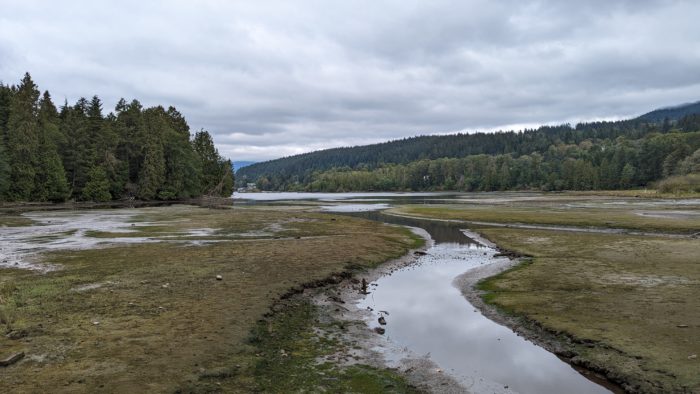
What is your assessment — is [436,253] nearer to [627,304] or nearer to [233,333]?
[627,304]

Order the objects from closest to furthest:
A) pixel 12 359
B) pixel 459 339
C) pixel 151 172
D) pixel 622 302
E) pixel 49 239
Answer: pixel 12 359 → pixel 459 339 → pixel 622 302 → pixel 49 239 → pixel 151 172

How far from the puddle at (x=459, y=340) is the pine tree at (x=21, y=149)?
92.5m

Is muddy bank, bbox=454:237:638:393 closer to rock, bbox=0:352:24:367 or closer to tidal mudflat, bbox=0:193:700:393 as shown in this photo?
tidal mudflat, bbox=0:193:700:393

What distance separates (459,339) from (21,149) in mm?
102590

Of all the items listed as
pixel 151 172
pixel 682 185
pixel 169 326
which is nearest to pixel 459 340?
pixel 169 326

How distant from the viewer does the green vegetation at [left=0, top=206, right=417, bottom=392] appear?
11469 mm

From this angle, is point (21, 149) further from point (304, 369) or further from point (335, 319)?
point (304, 369)

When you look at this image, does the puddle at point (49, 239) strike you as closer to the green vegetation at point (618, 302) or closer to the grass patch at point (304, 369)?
the grass patch at point (304, 369)

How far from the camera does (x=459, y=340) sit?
16.5 meters

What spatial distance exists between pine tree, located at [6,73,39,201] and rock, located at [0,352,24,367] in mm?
95241

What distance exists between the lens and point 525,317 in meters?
18.7

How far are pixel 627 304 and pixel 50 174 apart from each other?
10832 cm

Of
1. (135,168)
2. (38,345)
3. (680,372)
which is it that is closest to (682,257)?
(680,372)

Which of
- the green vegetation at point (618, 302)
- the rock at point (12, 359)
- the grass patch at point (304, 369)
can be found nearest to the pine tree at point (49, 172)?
the green vegetation at point (618, 302)
